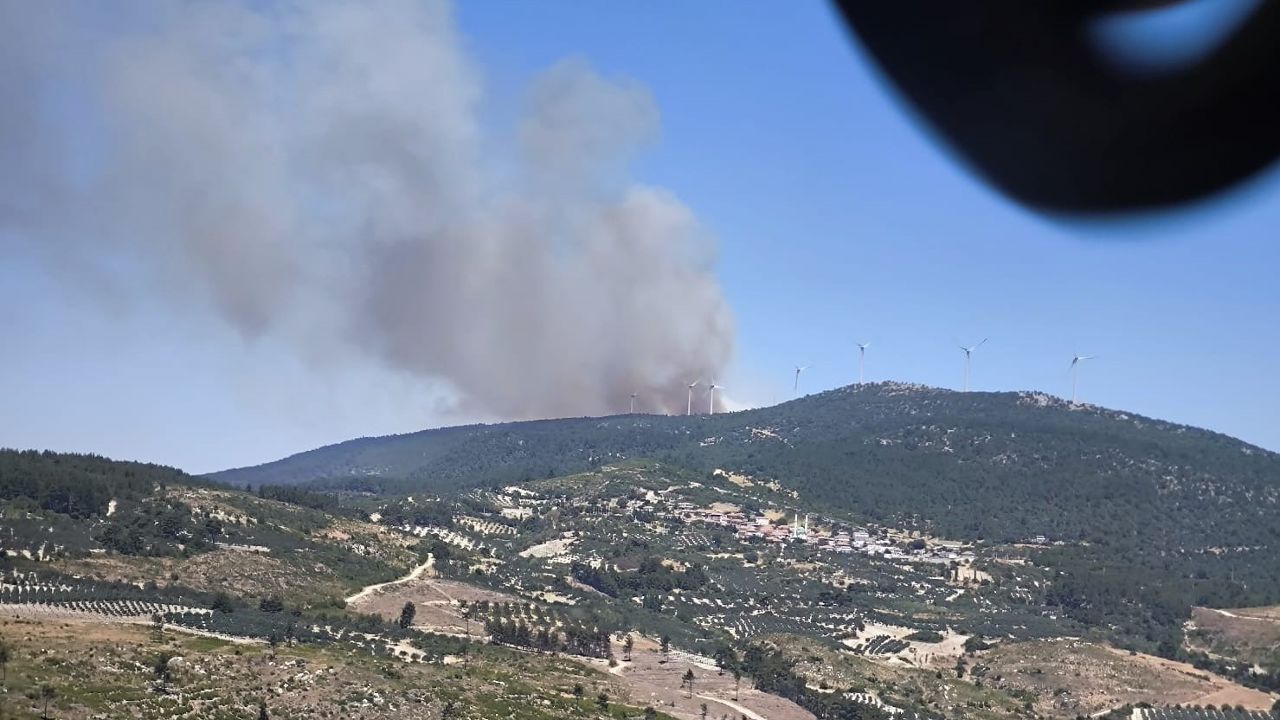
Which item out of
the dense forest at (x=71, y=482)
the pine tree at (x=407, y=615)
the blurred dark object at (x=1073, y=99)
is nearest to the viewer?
the blurred dark object at (x=1073, y=99)

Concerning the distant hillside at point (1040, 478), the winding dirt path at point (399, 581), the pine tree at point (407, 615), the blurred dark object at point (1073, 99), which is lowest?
the pine tree at point (407, 615)

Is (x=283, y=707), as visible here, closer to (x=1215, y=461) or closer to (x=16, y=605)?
(x=16, y=605)

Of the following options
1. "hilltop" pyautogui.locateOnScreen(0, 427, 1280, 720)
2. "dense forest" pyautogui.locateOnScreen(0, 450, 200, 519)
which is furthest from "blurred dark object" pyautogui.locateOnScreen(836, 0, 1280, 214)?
"dense forest" pyautogui.locateOnScreen(0, 450, 200, 519)

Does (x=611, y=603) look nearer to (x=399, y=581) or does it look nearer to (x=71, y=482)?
(x=399, y=581)

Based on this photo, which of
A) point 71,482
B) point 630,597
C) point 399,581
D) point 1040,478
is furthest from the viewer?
point 1040,478

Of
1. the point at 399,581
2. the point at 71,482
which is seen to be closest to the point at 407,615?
the point at 399,581

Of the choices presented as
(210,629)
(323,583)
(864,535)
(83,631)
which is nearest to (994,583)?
(864,535)

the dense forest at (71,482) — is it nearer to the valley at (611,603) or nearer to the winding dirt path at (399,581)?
the valley at (611,603)

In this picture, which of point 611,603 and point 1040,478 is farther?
point 1040,478

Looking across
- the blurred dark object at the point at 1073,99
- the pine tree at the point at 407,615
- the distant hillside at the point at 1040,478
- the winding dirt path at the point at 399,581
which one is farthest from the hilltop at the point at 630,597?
the blurred dark object at the point at 1073,99

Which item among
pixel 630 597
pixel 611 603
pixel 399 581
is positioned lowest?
pixel 611 603
